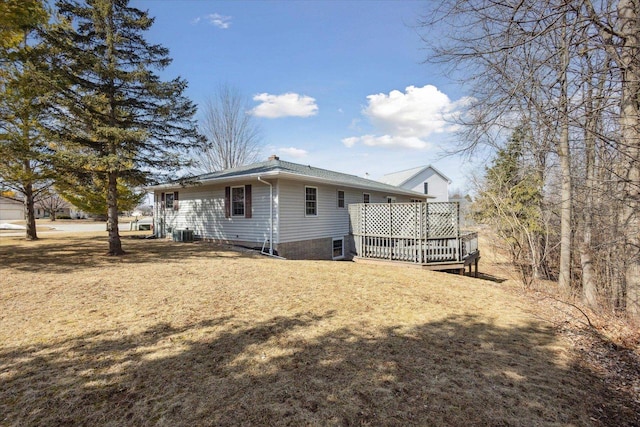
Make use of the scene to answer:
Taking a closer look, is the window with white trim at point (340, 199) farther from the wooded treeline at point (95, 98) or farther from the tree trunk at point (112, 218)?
the tree trunk at point (112, 218)

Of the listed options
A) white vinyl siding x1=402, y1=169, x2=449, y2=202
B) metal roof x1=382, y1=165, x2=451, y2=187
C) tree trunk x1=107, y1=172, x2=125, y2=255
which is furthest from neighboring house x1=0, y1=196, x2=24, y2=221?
white vinyl siding x1=402, y1=169, x2=449, y2=202

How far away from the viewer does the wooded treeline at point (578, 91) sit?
4.16 m

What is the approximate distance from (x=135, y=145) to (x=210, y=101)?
1756cm

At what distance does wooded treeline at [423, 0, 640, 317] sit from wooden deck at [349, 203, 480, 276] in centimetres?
238

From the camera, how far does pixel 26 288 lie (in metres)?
5.62

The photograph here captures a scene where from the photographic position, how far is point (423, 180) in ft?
100

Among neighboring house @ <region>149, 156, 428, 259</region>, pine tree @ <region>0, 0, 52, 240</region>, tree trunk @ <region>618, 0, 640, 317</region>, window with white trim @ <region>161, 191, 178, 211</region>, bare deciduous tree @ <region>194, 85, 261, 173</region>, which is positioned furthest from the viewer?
bare deciduous tree @ <region>194, 85, 261, 173</region>

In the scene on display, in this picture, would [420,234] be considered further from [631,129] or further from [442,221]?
[631,129]

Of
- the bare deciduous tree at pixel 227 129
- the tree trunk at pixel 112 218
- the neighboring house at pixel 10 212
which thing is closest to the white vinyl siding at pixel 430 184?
the bare deciduous tree at pixel 227 129

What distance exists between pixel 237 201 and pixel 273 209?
7.28ft

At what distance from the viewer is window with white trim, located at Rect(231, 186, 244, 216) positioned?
11.9m

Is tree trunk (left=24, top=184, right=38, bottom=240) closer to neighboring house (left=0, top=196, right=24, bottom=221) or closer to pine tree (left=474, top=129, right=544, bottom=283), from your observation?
pine tree (left=474, top=129, right=544, bottom=283)

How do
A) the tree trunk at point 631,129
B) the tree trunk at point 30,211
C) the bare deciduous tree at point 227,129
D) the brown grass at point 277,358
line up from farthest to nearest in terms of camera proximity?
the bare deciduous tree at point 227,129
the tree trunk at point 30,211
the tree trunk at point 631,129
the brown grass at point 277,358

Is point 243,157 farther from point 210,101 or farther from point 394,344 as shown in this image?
point 394,344
